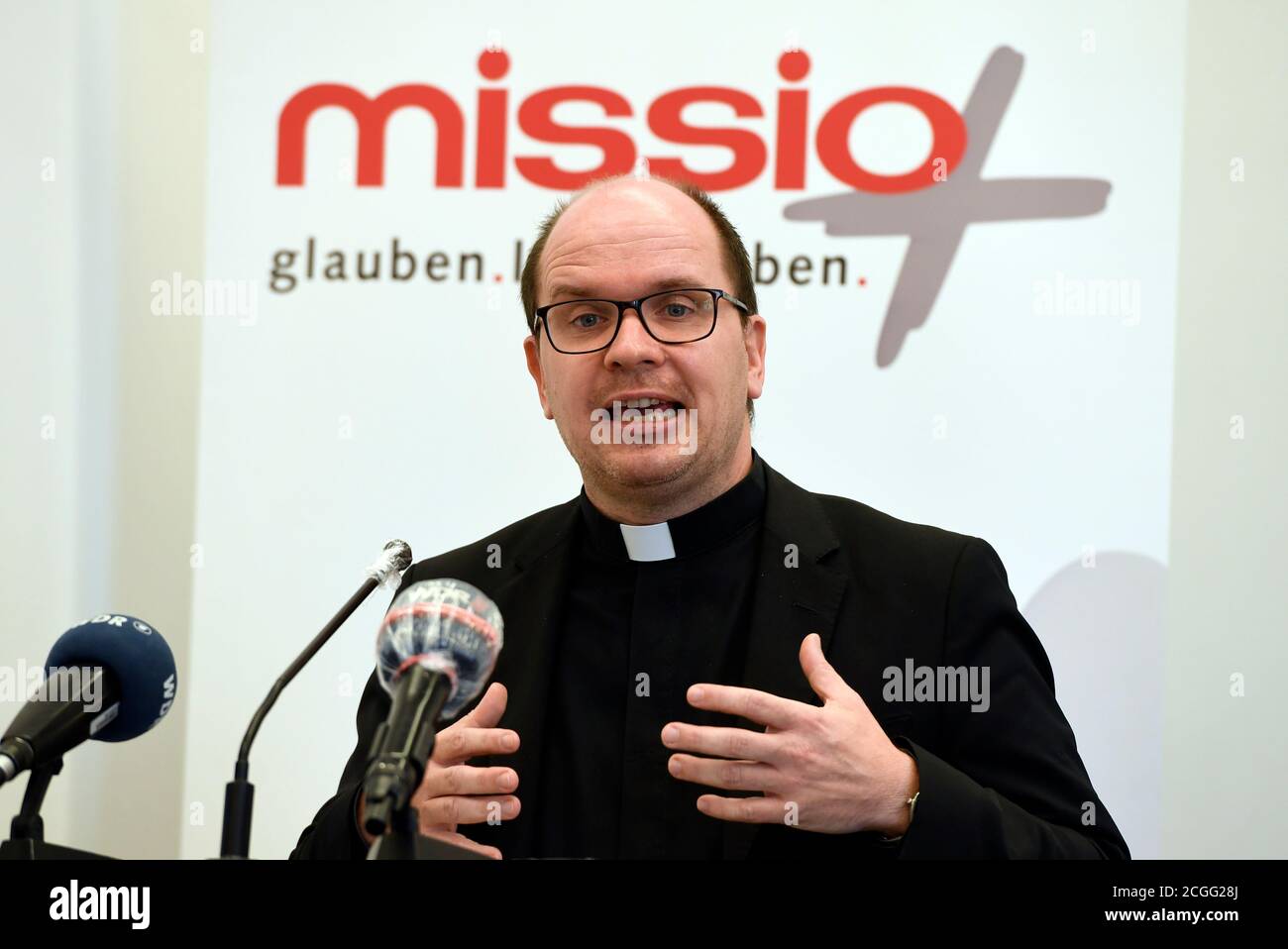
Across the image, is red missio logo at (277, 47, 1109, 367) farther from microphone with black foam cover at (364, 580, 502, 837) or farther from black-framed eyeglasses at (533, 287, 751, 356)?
microphone with black foam cover at (364, 580, 502, 837)

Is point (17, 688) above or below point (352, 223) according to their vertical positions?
below

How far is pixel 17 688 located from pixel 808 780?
9.85ft

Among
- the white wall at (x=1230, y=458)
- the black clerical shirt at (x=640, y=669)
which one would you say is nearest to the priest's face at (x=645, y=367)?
the black clerical shirt at (x=640, y=669)

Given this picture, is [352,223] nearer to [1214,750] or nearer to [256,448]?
[256,448]

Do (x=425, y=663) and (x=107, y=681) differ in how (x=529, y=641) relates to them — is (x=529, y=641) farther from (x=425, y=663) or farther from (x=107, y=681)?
(x=425, y=663)

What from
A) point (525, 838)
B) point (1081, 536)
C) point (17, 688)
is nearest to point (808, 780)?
point (525, 838)

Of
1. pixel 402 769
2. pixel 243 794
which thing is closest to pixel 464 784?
pixel 243 794

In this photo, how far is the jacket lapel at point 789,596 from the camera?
2.47 metres

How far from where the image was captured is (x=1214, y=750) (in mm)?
3568

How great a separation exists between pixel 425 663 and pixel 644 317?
137 centimetres

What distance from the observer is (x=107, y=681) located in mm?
1793

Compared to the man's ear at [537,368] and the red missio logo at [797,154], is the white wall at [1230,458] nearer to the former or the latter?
the red missio logo at [797,154]
